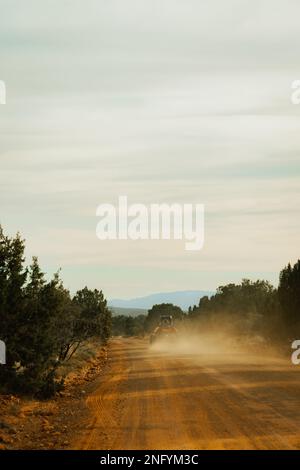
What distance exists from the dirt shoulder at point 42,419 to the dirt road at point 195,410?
15.2 inches

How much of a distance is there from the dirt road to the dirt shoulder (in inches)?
15.2

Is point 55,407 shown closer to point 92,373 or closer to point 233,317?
point 92,373

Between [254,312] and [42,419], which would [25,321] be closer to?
[42,419]

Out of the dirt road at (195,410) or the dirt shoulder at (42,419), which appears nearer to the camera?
the dirt road at (195,410)

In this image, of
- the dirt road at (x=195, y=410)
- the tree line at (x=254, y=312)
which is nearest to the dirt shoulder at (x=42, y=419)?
the dirt road at (x=195, y=410)

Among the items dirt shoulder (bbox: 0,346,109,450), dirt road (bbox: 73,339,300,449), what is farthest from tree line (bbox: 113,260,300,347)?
dirt shoulder (bbox: 0,346,109,450)

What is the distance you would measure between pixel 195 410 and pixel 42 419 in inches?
155

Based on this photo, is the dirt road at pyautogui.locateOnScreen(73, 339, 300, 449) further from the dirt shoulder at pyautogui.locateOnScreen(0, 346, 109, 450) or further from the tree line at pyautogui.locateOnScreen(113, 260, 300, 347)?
the tree line at pyautogui.locateOnScreen(113, 260, 300, 347)

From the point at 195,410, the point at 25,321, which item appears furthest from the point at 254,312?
the point at 195,410

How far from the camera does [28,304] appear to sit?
69.5ft

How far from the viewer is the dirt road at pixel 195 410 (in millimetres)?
12852

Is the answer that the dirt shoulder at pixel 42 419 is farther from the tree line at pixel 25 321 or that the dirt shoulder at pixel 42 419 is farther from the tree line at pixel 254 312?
the tree line at pixel 254 312
